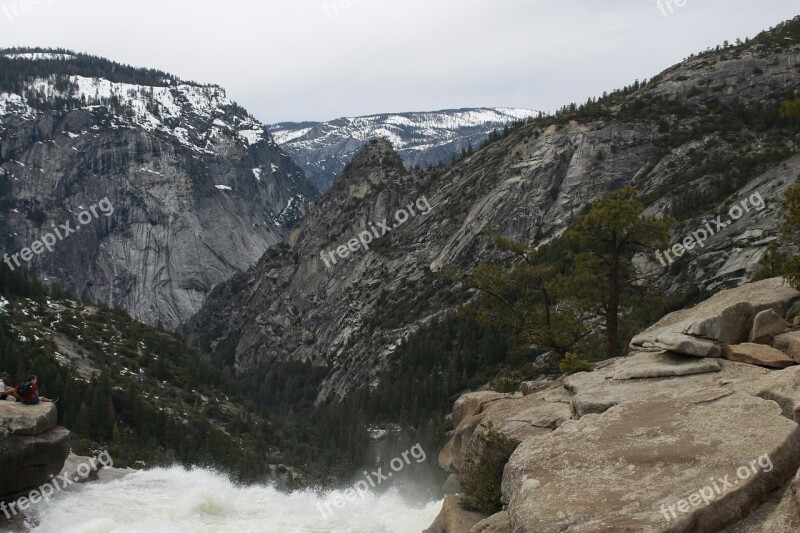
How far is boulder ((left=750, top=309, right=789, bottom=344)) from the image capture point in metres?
23.6

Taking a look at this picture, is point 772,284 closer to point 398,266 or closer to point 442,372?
point 442,372

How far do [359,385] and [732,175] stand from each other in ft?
267

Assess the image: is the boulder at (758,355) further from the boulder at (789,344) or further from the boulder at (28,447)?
the boulder at (28,447)

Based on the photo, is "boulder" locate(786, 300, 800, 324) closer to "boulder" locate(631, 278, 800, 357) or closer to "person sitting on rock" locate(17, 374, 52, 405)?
"boulder" locate(631, 278, 800, 357)

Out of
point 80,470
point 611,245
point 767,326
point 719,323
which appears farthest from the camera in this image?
point 80,470

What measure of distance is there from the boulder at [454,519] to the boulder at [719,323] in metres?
8.44

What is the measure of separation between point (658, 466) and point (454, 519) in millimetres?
8968

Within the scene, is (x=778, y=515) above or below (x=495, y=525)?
above

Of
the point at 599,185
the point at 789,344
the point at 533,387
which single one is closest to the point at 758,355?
the point at 789,344

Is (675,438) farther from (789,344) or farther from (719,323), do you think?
(719,323)

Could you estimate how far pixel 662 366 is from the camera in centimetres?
2327

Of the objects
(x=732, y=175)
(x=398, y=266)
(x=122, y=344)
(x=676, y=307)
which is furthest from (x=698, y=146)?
(x=122, y=344)

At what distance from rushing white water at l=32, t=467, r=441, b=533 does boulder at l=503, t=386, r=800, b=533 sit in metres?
16.9

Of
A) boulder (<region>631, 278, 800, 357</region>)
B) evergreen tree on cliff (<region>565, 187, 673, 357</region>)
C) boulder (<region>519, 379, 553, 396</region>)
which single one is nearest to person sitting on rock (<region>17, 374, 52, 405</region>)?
boulder (<region>519, 379, 553, 396</region>)
